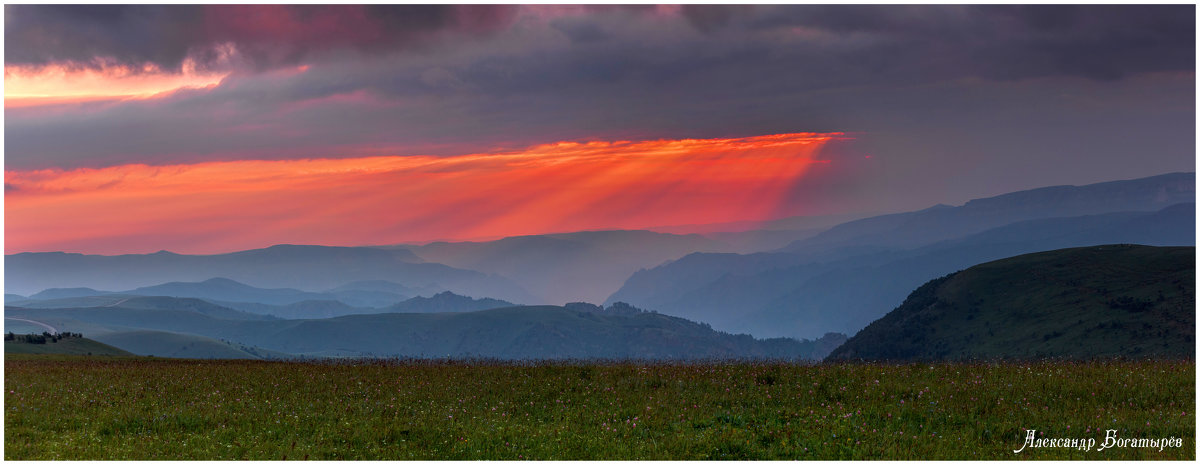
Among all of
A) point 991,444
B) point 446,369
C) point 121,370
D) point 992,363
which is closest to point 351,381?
point 446,369

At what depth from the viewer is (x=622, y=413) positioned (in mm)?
22625

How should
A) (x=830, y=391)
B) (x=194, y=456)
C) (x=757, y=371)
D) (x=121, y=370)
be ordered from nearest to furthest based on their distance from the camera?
(x=194, y=456) < (x=830, y=391) < (x=757, y=371) < (x=121, y=370)

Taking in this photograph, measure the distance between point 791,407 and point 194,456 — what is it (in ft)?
47.1

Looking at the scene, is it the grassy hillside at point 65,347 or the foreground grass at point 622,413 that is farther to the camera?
the grassy hillside at point 65,347

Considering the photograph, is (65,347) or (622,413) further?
(65,347)

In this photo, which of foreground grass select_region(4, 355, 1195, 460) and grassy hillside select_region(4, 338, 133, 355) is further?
grassy hillside select_region(4, 338, 133, 355)

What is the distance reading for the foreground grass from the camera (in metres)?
19.0

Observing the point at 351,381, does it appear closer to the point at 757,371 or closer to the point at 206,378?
the point at 206,378

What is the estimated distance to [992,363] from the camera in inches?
1158

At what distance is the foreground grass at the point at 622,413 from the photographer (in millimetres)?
19031

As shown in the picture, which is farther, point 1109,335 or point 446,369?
point 1109,335

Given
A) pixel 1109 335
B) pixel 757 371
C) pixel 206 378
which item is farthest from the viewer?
pixel 1109 335

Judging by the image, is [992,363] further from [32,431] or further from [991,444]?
[32,431]

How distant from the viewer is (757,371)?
28016mm
